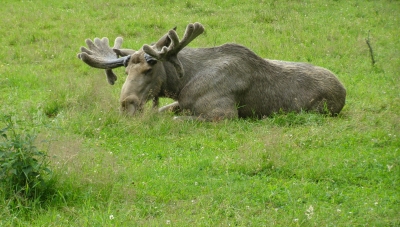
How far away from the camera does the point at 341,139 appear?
9.19 meters

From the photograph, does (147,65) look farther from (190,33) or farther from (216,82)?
(216,82)

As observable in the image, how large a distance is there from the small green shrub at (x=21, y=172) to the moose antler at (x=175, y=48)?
3.62 meters

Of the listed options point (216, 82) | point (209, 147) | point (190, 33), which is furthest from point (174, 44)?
point (209, 147)

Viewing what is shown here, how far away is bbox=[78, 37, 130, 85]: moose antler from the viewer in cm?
1084

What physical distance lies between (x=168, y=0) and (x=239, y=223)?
50.4 ft

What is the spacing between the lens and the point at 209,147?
9.07 metres

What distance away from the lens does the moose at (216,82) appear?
10.5 m

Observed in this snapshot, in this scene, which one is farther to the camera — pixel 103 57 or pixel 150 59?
pixel 103 57

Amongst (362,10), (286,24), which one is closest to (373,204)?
(286,24)

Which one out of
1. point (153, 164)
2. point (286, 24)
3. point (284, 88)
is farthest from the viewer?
point (286, 24)

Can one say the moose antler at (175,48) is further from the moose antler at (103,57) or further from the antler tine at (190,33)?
the moose antler at (103,57)

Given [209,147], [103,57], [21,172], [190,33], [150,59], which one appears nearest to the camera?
[21,172]

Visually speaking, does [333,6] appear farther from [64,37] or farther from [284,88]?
[284,88]

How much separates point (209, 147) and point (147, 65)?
7.30ft
